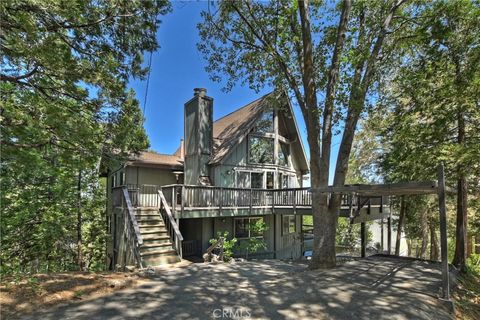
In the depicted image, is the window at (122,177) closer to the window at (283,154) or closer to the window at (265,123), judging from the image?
the window at (265,123)

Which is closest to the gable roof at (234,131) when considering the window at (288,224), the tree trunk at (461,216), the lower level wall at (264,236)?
the lower level wall at (264,236)

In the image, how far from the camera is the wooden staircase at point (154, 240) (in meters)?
8.85

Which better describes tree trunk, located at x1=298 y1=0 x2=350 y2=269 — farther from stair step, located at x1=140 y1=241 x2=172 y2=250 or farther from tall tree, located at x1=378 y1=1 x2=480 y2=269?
stair step, located at x1=140 y1=241 x2=172 y2=250

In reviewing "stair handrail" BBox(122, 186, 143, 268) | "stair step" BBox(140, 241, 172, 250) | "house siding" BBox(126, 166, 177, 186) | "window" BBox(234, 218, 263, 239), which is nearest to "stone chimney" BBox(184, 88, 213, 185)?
"house siding" BBox(126, 166, 177, 186)

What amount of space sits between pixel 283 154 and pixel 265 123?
101 inches

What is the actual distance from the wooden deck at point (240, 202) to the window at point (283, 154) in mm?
3760

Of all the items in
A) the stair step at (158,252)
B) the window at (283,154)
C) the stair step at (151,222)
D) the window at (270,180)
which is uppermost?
the window at (283,154)

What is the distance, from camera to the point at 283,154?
1859 centimetres

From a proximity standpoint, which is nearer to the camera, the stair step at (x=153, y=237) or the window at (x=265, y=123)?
the stair step at (x=153, y=237)

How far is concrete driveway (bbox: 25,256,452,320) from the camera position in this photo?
4988mm

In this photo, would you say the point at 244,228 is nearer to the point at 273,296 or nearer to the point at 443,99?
the point at 273,296

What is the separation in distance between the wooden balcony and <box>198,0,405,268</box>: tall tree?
170cm

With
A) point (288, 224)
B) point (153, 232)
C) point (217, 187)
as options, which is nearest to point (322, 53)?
point (217, 187)

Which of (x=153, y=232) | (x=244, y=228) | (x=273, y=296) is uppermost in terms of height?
(x=153, y=232)
